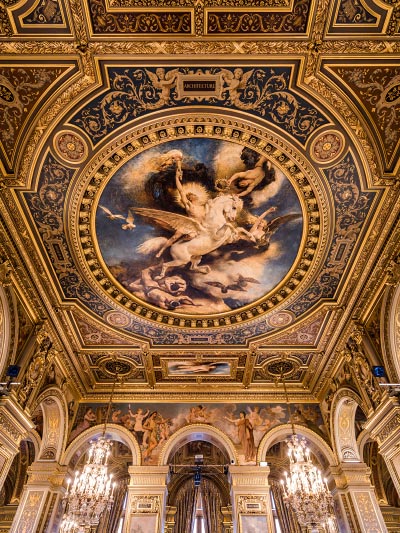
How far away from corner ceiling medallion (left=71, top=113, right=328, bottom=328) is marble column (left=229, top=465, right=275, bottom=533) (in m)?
4.73

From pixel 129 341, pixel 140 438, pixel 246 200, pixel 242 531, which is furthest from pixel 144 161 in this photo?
pixel 242 531

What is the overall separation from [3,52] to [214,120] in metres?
3.39

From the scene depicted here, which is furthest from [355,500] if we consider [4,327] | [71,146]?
[71,146]

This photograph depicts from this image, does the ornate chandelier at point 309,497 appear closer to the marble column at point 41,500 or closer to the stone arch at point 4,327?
the marble column at point 41,500

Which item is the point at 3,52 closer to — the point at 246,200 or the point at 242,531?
the point at 246,200

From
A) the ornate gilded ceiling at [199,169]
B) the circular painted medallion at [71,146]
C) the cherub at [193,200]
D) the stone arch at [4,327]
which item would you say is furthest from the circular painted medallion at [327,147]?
the stone arch at [4,327]

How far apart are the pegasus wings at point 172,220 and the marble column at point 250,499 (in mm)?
7431

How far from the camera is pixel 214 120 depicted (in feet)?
21.3

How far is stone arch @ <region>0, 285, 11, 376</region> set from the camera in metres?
7.63

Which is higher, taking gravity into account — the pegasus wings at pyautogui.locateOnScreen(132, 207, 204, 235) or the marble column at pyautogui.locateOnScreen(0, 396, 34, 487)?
the pegasus wings at pyautogui.locateOnScreen(132, 207, 204, 235)

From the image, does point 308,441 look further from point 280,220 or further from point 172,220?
point 172,220

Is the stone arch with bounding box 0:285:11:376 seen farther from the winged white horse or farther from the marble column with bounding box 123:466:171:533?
the marble column with bounding box 123:466:171:533

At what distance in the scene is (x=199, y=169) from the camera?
7.01 meters

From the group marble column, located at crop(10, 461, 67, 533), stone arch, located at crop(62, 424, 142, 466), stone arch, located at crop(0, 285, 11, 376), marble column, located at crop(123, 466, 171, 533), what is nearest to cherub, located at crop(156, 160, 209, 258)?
stone arch, located at crop(0, 285, 11, 376)
